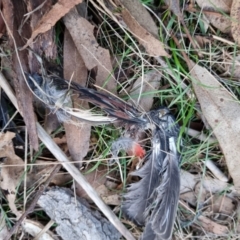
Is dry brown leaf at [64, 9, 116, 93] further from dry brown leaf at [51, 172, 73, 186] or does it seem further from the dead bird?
dry brown leaf at [51, 172, 73, 186]

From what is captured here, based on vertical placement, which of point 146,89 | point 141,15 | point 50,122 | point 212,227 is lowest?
point 212,227

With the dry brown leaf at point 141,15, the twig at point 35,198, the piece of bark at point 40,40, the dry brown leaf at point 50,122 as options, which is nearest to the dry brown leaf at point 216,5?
the dry brown leaf at point 141,15

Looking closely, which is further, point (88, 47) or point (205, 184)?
point (205, 184)

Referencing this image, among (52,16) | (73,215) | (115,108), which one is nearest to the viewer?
(52,16)

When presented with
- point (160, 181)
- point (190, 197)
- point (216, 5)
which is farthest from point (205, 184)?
point (216, 5)

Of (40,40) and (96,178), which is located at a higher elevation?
(40,40)

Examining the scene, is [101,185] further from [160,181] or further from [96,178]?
[160,181]

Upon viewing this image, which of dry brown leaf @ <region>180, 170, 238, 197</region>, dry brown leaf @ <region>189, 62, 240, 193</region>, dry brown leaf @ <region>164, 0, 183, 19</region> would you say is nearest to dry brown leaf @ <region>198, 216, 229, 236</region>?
dry brown leaf @ <region>180, 170, 238, 197</region>
